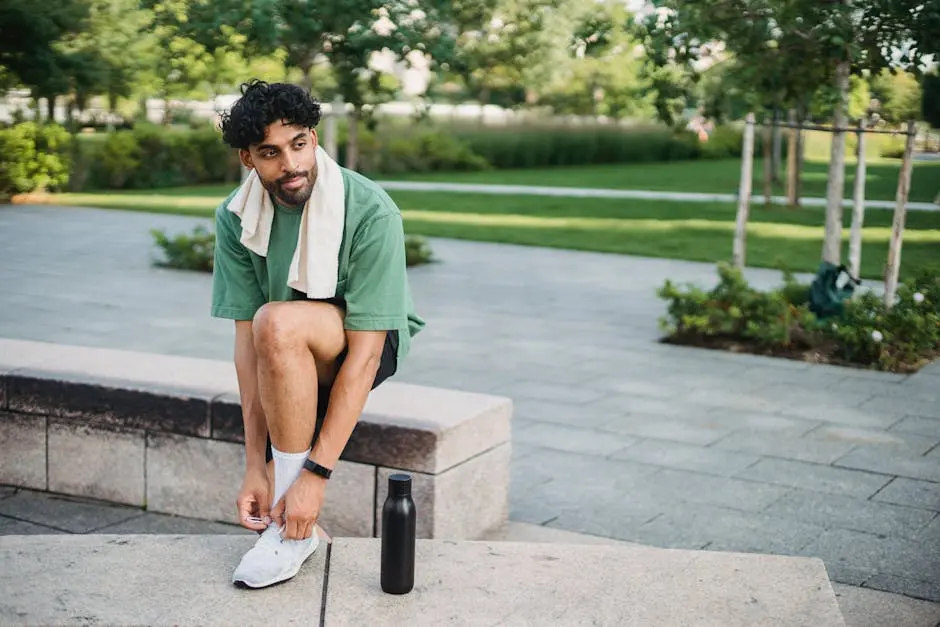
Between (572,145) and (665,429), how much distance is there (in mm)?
29128

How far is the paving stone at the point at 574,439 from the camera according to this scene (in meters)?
5.66

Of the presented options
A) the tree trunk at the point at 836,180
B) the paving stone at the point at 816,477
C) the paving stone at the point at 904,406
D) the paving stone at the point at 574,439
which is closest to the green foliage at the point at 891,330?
the tree trunk at the point at 836,180

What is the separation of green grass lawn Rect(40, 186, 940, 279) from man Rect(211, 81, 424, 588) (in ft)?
30.0

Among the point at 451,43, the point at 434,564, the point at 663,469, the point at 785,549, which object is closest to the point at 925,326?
the point at 663,469

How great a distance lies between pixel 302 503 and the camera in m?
3.28

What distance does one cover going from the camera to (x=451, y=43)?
32.7 ft

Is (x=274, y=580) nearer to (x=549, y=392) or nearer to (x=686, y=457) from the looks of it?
(x=686, y=457)

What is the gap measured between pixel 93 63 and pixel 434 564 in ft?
25.4

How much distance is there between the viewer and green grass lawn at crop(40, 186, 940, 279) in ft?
43.8

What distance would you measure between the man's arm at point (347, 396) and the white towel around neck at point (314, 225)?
165 mm

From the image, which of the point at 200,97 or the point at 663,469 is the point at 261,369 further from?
the point at 200,97

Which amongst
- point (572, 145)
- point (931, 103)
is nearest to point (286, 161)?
point (931, 103)

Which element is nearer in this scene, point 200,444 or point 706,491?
point 200,444

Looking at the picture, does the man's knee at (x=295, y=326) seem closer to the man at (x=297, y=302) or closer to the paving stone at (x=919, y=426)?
the man at (x=297, y=302)
